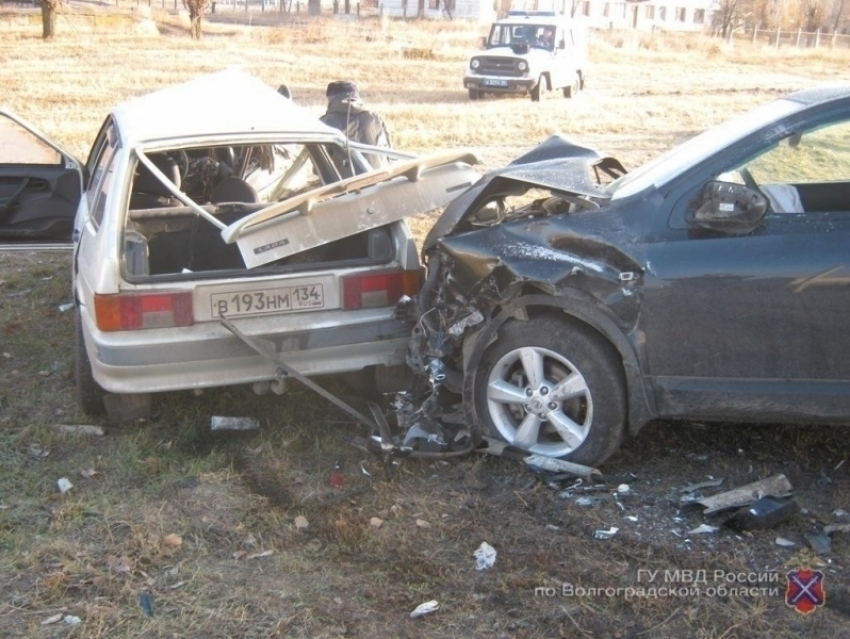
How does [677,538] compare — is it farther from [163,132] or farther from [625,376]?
[163,132]

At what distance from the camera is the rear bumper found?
4574 mm

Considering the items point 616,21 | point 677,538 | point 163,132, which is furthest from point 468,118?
point 616,21

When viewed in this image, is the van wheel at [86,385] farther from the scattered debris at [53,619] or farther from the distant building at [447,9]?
the distant building at [447,9]

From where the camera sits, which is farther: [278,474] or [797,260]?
[278,474]

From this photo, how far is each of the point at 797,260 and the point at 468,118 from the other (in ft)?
46.5

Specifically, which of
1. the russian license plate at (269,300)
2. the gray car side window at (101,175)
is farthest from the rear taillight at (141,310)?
the gray car side window at (101,175)

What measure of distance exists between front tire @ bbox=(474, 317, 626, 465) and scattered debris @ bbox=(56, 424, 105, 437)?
199 centimetres

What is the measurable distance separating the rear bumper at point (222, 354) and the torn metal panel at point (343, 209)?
0.41m

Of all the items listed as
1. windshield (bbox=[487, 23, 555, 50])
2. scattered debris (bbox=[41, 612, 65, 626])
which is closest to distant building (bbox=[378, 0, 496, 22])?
windshield (bbox=[487, 23, 555, 50])

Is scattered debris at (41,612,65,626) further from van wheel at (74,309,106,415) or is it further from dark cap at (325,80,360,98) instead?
dark cap at (325,80,360,98)

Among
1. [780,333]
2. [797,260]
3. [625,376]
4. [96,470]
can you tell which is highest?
[797,260]

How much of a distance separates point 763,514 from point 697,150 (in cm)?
166

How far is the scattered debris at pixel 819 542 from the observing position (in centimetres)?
384

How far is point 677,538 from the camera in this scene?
3977 mm
